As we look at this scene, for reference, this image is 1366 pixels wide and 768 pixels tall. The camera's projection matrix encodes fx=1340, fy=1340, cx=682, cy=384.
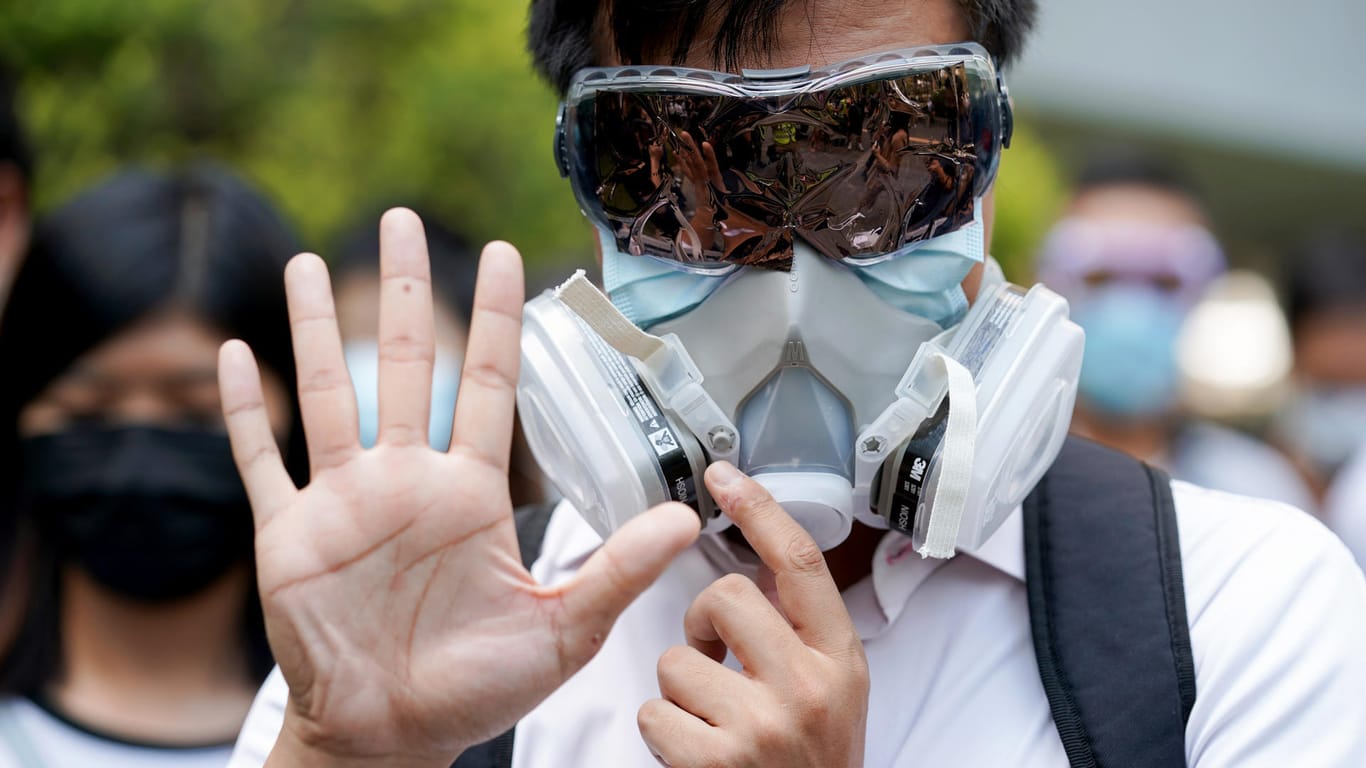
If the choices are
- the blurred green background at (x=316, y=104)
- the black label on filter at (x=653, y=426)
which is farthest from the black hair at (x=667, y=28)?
the blurred green background at (x=316, y=104)

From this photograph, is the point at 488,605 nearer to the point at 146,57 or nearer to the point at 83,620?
the point at 83,620

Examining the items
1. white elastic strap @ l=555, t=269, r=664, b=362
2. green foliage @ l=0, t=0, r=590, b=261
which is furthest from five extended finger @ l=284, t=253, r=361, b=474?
green foliage @ l=0, t=0, r=590, b=261

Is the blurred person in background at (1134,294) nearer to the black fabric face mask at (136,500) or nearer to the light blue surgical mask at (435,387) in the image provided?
the light blue surgical mask at (435,387)

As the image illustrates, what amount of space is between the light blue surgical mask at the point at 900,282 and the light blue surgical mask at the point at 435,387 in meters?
2.38

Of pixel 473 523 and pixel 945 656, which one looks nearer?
pixel 473 523

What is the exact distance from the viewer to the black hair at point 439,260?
4688mm

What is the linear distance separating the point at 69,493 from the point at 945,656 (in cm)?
217

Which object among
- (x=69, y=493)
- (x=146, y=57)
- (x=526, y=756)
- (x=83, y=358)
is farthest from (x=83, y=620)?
(x=146, y=57)

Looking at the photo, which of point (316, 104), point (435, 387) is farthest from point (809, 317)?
point (316, 104)

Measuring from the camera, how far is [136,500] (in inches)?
124

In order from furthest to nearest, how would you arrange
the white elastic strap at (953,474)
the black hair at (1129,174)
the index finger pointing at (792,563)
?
1. the black hair at (1129,174)
2. the white elastic strap at (953,474)
3. the index finger pointing at (792,563)

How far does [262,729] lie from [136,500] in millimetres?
1348

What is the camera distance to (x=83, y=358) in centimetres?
320

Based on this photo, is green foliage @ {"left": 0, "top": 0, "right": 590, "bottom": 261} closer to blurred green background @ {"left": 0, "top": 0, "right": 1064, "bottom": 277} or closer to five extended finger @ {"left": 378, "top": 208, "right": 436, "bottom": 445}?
blurred green background @ {"left": 0, "top": 0, "right": 1064, "bottom": 277}
